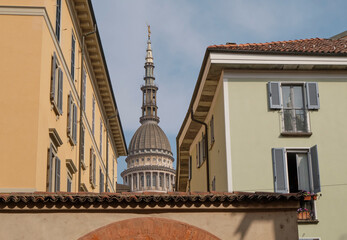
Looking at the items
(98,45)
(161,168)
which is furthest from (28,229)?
(161,168)

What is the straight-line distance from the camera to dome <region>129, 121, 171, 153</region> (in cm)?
15525

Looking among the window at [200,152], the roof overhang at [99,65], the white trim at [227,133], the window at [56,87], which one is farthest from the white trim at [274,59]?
the window at [200,152]

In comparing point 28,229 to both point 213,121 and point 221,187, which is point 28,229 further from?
point 213,121

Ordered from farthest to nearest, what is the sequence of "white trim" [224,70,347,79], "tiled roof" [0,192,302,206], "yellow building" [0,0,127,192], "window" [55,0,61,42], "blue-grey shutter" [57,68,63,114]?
"white trim" [224,70,347,79] < "window" [55,0,61,42] < "blue-grey shutter" [57,68,63,114] < "yellow building" [0,0,127,192] < "tiled roof" [0,192,302,206]

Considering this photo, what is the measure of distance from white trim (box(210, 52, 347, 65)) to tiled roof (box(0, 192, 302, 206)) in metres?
9.77

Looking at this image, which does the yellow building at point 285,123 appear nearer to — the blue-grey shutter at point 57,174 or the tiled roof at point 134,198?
the blue-grey shutter at point 57,174

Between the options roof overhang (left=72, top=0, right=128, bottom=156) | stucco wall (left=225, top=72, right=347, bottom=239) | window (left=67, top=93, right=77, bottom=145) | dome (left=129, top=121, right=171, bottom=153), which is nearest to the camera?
stucco wall (left=225, top=72, right=347, bottom=239)

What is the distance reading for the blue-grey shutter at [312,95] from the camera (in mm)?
24359

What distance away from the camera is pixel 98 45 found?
96.3 ft

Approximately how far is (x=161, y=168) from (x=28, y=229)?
141120 mm

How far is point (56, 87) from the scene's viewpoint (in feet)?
68.6

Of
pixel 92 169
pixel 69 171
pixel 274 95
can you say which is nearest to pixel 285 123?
pixel 274 95

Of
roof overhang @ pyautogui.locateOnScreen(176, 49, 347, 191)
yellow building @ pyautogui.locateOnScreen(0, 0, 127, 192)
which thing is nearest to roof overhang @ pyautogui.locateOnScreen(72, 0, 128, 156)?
yellow building @ pyautogui.locateOnScreen(0, 0, 127, 192)

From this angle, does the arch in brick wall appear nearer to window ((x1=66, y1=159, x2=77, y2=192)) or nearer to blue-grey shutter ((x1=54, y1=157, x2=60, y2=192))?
Result: blue-grey shutter ((x1=54, y1=157, x2=60, y2=192))
